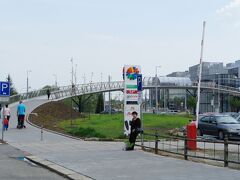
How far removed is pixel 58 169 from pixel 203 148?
214 inches

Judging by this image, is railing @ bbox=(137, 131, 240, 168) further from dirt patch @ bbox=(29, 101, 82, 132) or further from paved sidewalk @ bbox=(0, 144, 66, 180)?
dirt patch @ bbox=(29, 101, 82, 132)

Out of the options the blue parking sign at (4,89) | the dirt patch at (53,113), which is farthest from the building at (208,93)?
the blue parking sign at (4,89)

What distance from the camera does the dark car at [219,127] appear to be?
81.7 ft

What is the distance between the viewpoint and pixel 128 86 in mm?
20812

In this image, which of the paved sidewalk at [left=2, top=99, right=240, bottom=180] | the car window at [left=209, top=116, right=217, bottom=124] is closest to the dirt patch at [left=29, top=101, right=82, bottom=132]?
the car window at [left=209, top=116, right=217, bottom=124]

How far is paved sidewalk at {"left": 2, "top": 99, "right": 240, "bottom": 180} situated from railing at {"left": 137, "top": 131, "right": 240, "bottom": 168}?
1.76ft

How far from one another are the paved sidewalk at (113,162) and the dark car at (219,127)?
25.3 ft

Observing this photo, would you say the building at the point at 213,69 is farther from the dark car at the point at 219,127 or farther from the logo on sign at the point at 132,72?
the logo on sign at the point at 132,72

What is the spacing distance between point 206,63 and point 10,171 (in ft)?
506

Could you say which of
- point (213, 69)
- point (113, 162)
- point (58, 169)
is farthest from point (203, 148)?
point (213, 69)

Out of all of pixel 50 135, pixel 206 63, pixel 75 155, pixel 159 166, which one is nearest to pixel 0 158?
pixel 75 155

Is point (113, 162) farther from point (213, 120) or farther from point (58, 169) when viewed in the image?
point (213, 120)

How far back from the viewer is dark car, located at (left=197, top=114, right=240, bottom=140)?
24906mm

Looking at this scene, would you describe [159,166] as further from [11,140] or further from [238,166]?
[11,140]
